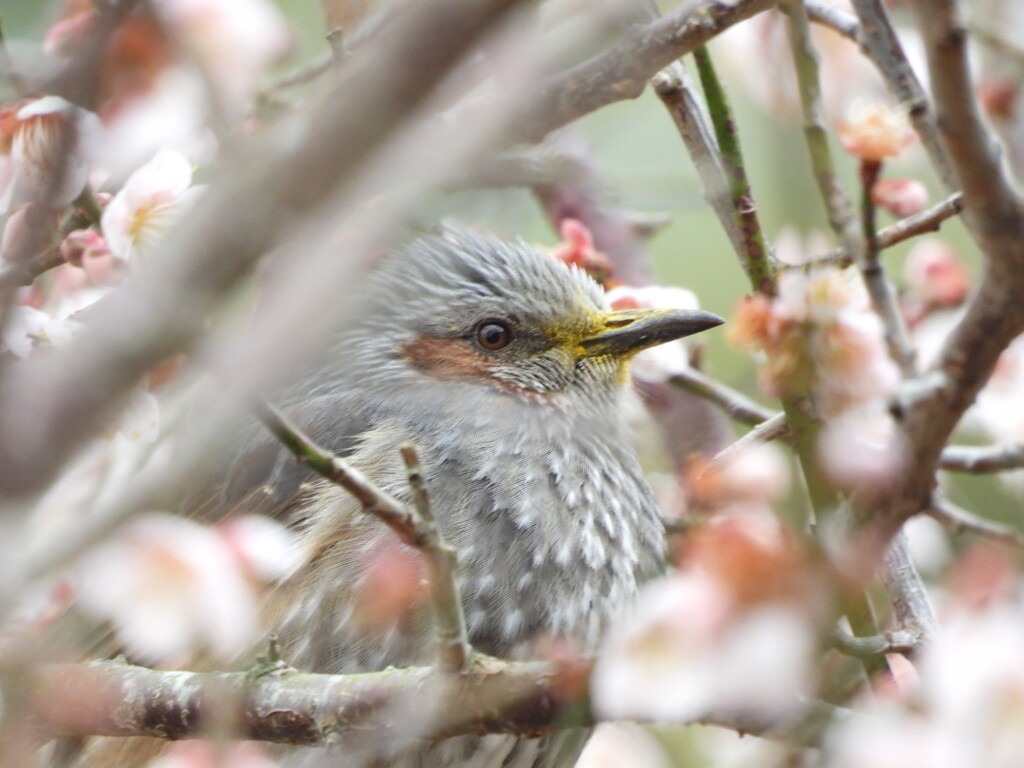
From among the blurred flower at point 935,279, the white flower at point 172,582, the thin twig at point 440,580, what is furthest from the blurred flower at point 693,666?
the blurred flower at point 935,279

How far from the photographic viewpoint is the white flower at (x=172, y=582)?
2.19 meters

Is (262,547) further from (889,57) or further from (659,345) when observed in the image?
(889,57)

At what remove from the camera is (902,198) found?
10.0 ft

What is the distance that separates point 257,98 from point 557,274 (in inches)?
34.6

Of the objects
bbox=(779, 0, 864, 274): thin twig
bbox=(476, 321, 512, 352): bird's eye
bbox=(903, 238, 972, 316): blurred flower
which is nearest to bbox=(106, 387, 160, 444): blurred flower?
bbox=(476, 321, 512, 352): bird's eye

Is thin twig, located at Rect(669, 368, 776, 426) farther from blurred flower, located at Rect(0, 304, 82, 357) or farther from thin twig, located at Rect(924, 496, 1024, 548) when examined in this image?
blurred flower, located at Rect(0, 304, 82, 357)

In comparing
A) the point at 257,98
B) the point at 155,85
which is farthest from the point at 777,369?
the point at 257,98

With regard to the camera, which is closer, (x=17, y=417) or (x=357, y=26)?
(x=17, y=417)

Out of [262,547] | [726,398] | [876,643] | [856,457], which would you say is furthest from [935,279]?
[262,547]

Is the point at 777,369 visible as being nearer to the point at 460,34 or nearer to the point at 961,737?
the point at 961,737

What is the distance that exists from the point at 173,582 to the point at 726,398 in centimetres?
155

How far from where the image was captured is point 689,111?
2779 mm

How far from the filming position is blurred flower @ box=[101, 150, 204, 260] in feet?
8.60

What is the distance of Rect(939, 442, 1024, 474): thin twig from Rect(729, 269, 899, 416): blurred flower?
592 millimetres
